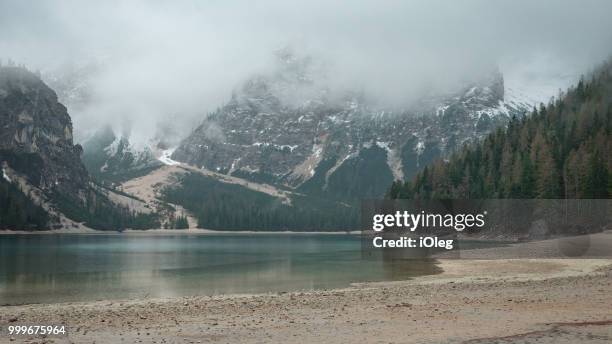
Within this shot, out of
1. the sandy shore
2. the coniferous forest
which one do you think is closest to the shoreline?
the sandy shore

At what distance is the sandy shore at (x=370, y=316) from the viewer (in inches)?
925

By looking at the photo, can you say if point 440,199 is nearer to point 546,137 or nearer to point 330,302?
point 546,137

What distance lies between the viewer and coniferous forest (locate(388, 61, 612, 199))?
399 feet

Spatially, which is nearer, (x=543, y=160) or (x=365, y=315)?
(x=365, y=315)

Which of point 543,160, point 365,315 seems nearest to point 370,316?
point 365,315

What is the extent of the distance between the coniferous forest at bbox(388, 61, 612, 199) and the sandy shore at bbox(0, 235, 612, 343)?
79878 millimetres

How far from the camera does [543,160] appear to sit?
131125 mm

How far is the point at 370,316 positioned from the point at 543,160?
11419cm

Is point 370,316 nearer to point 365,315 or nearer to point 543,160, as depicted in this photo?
point 365,315

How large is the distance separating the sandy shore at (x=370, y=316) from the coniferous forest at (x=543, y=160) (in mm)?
79878

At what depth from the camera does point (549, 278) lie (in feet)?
155

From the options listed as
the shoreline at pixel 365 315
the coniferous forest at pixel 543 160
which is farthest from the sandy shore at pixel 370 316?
the coniferous forest at pixel 543 160

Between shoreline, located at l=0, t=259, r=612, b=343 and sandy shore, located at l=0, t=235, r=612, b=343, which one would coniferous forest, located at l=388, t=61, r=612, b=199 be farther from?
sandy shore, located at l=0, t=235, r=612, b=343

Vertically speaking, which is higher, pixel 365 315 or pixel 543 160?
pixel 543 160
